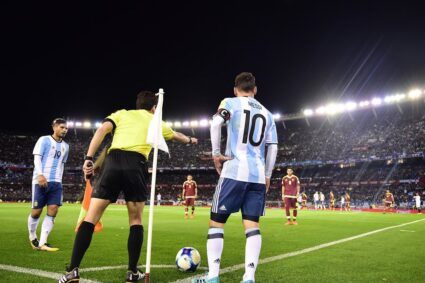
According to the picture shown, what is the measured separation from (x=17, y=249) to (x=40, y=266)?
7.30 feet

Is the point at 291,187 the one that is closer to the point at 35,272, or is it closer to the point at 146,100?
the point at 146,100

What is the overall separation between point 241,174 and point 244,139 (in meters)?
0.41

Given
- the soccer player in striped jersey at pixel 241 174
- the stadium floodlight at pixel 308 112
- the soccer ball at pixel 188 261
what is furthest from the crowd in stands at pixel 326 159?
the soccer player in striped jersey at pixel 241 174

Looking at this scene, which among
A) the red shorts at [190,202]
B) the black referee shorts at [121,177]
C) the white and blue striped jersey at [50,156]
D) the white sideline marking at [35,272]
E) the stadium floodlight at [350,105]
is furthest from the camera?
the stadium floodlight at [350,105]

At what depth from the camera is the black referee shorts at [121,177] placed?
429 cm

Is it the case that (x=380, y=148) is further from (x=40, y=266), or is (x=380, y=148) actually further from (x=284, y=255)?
(x=40, y=266)

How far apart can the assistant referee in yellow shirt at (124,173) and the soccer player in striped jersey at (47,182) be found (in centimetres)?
315

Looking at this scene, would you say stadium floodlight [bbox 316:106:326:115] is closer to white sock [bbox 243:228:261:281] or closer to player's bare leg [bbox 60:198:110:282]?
white sock [bbox 243:228:261:281]

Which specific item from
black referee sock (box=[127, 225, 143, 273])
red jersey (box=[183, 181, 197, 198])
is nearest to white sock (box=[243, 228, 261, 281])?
black referee sock (box=[127, 225, 143, 273])

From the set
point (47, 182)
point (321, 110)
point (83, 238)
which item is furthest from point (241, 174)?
point (321, 110)

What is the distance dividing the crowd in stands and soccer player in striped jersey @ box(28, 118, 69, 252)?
113 feet

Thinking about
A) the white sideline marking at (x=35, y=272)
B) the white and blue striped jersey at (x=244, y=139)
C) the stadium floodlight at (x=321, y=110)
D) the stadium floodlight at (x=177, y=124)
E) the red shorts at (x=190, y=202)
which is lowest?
the white sideline marking at (x=35, y=272)

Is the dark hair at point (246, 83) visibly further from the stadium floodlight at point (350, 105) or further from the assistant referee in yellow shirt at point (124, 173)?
the stadium floodlight at point (350, 105)

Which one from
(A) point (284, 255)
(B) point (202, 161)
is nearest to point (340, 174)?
(B) point (202, 161)
